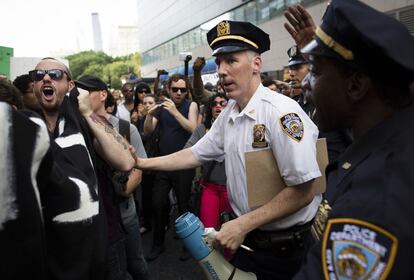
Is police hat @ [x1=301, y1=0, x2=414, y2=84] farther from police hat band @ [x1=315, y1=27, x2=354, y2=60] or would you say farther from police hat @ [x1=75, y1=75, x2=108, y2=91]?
police hat @ [x1=75, y1=75, x2=108, y2=91]

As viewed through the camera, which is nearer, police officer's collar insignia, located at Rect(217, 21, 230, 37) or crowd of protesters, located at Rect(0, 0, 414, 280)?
crowd of protesters, located at Rect(0, 0, 414, 280)

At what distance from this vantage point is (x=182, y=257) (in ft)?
13.9

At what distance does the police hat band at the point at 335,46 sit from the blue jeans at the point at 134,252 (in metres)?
2.18

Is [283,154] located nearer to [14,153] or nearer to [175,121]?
[14,153]

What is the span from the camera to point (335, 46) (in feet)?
3.34

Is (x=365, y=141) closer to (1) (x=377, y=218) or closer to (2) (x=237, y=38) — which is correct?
(1) (x=377, y=218)

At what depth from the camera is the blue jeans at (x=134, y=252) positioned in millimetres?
2760

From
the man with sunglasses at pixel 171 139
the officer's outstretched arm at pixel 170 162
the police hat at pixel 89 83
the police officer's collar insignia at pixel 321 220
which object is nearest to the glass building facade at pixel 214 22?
the man with sunglasses at pixel 171 139

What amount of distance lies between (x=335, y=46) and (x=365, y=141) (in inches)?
11.6

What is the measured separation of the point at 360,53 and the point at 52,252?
1.10 meters

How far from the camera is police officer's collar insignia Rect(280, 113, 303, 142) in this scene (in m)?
1.80

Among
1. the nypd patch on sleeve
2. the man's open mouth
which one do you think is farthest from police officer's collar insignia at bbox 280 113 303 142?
the man's open mouth

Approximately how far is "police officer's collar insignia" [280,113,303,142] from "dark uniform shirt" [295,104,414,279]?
0.79m

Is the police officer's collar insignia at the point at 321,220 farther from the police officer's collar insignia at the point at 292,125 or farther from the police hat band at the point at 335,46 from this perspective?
the police officer's collar insignia at the point at 292,125
